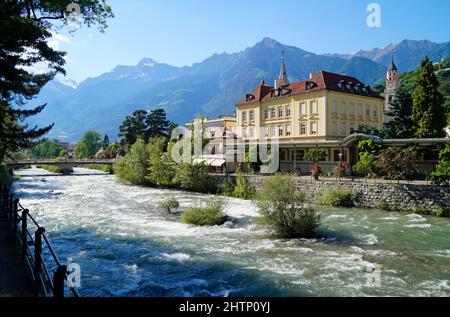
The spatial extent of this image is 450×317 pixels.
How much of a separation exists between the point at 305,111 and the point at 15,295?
151 feet

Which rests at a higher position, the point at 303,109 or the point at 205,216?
the point at 303,109

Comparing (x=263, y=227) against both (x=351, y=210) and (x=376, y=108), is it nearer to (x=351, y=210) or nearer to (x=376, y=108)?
(x=351, y=210)

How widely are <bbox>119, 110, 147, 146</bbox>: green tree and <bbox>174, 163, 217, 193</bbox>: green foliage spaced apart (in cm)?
4863

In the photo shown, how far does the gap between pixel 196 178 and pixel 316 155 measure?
512 inches

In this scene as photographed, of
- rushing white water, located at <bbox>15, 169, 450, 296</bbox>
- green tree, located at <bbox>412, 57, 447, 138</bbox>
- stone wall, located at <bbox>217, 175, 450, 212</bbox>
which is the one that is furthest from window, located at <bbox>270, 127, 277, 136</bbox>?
rushing white water, located at <bbox>15, 169, 450, 296</bbox>

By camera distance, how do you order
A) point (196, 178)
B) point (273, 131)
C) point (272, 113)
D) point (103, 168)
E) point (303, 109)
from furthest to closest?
point (103, 168) < point (272, 113) < point (273, 131) < point (303, 109) < point (196, 178)

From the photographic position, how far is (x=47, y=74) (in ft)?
72.4

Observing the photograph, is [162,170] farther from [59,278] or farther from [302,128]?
[59,278]

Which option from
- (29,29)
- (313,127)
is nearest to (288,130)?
(313,127)

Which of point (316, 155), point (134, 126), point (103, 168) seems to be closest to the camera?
point (316, 155)

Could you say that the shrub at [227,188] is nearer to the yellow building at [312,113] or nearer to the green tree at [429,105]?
the yellow building at [312,113]

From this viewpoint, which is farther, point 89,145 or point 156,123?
point 89,145

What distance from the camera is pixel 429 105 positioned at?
130ft
